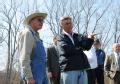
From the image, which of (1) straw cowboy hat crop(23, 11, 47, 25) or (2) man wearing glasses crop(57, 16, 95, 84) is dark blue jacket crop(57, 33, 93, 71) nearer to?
(2) man wearing glasses crop(57, 16, 95, 84)

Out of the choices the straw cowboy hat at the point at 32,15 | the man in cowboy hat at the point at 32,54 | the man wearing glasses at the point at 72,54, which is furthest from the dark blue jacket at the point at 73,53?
the straw cowboy hat at the point at 32,15

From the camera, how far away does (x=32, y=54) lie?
19.5 feet

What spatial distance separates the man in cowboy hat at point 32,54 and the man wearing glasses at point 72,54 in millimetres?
486

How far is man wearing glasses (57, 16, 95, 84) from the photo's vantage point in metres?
6.34

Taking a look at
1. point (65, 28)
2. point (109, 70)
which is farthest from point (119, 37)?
point (65, 28)

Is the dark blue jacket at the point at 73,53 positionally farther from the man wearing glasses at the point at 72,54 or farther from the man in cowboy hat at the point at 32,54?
the man in cowboy hat at the point at 32,54

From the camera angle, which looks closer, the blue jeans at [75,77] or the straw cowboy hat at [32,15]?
the straw cowboy hat at [32,15]

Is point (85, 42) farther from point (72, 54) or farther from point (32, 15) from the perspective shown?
point (32, 15)

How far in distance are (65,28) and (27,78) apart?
1321mm

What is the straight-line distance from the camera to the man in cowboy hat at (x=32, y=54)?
574 cm

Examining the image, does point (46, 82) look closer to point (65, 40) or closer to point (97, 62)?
point (65, 40)

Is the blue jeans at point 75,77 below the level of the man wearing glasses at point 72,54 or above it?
below

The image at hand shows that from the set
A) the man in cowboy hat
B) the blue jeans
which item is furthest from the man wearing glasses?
the man in cowboy hat

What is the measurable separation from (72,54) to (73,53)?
0.08ft
